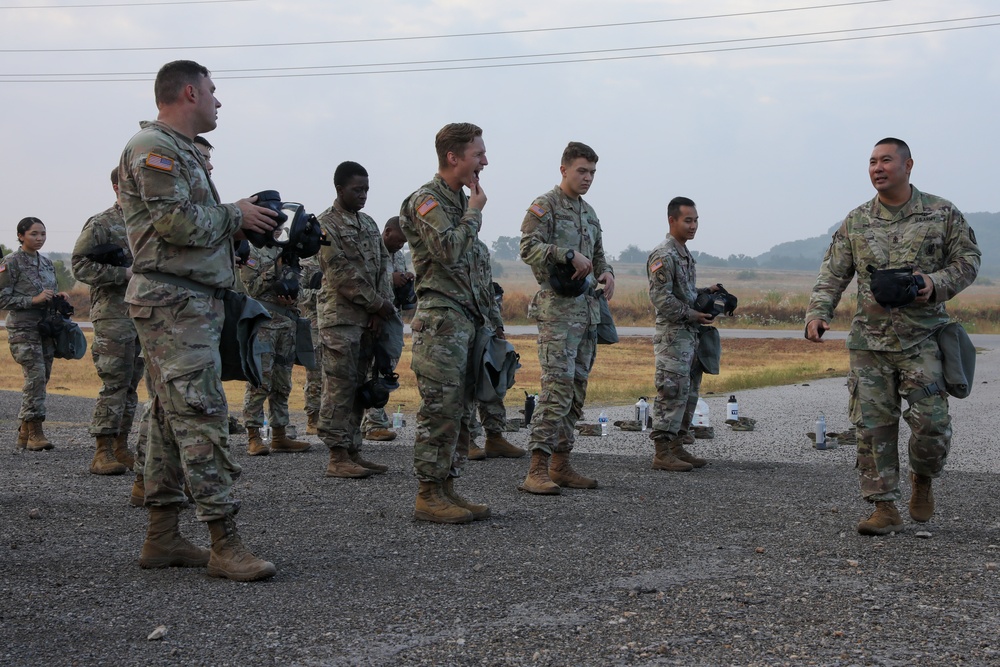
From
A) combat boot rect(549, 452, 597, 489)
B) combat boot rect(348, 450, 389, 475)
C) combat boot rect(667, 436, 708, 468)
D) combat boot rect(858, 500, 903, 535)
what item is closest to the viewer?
combat boot rect(858, 500, 903, 535)

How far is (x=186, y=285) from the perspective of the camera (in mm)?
4961

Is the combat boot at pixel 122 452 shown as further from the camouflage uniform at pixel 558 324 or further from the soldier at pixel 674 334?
the soldier at pixel 674 334

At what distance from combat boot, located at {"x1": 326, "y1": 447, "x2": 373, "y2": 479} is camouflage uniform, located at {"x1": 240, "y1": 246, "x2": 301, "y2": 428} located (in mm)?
1636

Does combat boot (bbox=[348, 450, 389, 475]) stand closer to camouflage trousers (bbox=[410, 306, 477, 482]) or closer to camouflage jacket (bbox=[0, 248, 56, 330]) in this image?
camouflage trousers (bbox=[410, 306, 477, 482])

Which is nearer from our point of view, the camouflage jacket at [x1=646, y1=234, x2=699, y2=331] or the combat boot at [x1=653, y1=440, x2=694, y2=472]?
the combat boot at [x1=653, y1=440, x2=694, y2=472]

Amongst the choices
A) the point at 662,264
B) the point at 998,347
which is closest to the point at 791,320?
the point at 998,347

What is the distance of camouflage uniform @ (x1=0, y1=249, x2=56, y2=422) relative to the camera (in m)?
9.81

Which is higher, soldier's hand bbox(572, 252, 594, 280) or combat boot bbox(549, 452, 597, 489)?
soldier's hand bbox(572, 252, 594, 280)

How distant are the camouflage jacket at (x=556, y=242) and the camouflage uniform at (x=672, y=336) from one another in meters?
1.03

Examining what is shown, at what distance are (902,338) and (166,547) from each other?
4138 millimetres

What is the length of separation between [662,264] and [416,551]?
4.24 m

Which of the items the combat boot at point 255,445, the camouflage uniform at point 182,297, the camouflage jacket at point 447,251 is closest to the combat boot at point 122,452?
the combat boot at point 255,445

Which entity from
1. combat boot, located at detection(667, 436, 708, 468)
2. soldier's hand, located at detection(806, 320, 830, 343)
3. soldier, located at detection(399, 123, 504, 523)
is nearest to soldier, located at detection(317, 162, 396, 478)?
soldier, located at detection(399, 123, 504, 523)

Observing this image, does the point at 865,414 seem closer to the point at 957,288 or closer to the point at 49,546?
the point at 957,288
